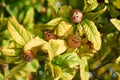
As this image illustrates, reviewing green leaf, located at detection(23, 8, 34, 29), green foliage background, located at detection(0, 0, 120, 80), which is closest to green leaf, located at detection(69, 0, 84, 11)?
green foliage background, located at detection(0, 0, 120, 80)

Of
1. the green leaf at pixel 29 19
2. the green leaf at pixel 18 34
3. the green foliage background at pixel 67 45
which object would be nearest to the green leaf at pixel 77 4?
the green foliage background at pixel 67 45

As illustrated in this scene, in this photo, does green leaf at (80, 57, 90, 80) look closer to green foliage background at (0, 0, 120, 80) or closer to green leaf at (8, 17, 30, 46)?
green foliage background at (0, 0, 120, 80)

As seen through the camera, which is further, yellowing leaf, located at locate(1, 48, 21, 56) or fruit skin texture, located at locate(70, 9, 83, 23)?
yellowing leaf, located at locate(1, 48, 21, 56)

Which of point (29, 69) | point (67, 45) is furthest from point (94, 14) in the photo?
point (29, 69)

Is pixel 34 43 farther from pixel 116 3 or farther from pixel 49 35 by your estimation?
pixel 116 3

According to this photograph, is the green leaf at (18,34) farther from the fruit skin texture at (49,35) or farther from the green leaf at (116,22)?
the green leaf at (116,22)
